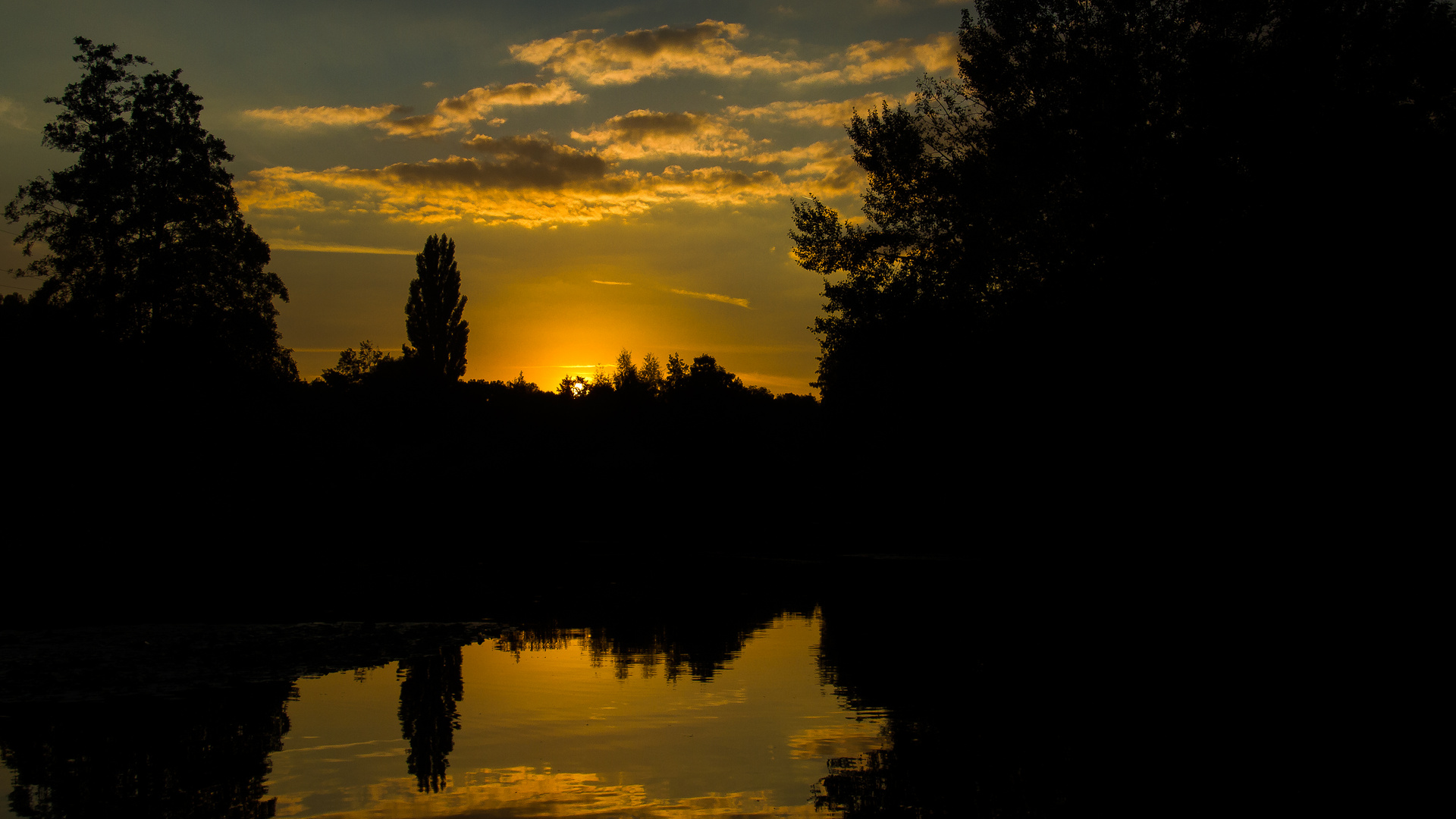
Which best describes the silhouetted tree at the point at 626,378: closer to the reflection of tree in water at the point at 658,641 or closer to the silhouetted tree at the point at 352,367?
the silhouetted tree at the point at 352,367

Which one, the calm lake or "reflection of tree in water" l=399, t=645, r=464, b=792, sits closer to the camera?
the calm lake

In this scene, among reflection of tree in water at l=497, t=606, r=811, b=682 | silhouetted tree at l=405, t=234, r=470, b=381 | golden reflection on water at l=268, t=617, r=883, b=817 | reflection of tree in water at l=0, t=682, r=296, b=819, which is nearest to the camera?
reflection of tree in water at l=0, t=682, r=296, b=819

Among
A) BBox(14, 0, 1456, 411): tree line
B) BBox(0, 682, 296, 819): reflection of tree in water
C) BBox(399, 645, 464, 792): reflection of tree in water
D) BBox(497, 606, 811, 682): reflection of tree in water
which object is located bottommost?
BBox(497, 606, 811, 682): reflection of tree in water

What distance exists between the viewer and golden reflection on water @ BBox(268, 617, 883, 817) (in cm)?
1047

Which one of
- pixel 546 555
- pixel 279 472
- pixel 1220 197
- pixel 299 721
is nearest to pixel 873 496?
pixel 546 555

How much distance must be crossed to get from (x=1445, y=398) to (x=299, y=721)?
839 inches

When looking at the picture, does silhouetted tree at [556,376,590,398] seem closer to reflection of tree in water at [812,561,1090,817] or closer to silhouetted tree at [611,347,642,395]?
silhouetted tree at [611,347,642,395]

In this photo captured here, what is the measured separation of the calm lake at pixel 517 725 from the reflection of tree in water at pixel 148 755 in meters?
0.04

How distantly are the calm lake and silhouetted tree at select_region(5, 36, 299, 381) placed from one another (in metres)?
25.8

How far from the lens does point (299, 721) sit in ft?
46.1

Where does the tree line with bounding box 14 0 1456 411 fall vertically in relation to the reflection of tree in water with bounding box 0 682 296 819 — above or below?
above

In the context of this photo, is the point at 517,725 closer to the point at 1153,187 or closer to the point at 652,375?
the point at 1153,187

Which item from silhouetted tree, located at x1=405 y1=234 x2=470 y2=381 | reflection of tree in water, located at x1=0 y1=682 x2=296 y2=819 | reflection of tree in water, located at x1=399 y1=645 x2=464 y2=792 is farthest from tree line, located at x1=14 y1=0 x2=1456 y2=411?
silhouetted tree, located at x1=405 y1=234 x2=470 y2=381

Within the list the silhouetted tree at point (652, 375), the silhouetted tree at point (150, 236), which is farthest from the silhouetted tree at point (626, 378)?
the silhouetted tree at point (150, 236)
